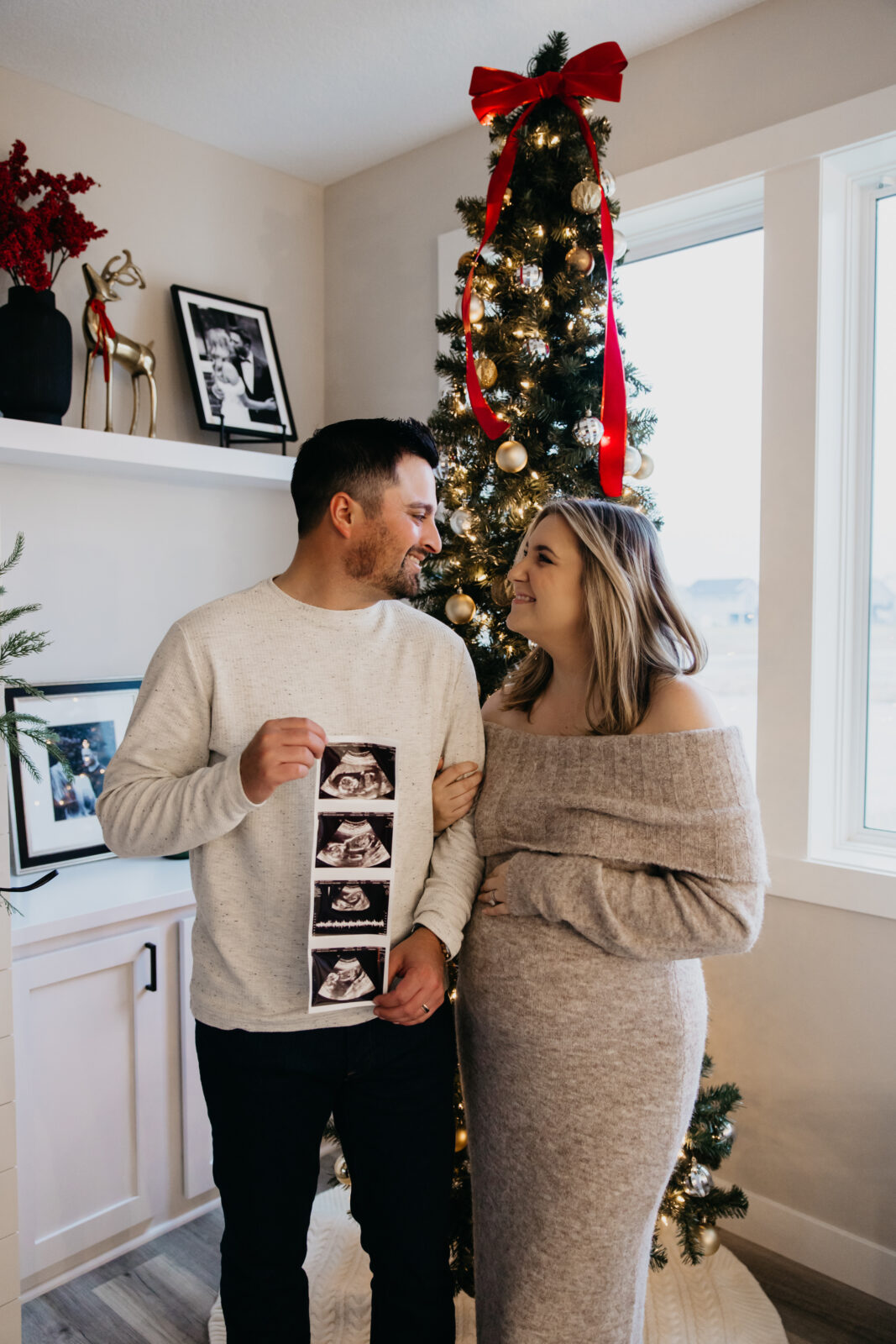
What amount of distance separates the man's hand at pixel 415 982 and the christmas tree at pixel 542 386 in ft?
1.65

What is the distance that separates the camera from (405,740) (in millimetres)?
1489

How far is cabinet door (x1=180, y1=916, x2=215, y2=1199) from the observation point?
2350mm

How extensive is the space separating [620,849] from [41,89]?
2445mm

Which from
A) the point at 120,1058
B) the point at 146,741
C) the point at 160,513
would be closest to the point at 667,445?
the point at 160,513

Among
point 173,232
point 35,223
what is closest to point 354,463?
point 35,223

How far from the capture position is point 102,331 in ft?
8.21

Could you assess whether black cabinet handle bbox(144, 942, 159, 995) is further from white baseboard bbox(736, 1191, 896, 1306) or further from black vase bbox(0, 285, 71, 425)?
white baseboard bbox(736, 1191, 896, 1306)

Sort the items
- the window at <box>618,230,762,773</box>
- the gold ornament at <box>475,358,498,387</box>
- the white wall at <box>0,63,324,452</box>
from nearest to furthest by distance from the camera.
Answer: the gold ornament at <box>475,358,498,387</box>
the window at <box>618,230,762,773</box>
the white wall at <box>0,63,324,452</box>

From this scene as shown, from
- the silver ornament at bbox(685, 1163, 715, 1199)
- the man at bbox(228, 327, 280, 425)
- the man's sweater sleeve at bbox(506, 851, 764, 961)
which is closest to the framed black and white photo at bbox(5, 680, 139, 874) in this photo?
the man at bbox(228, 327, 280, 425)

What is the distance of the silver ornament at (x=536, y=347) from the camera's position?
1861 millimetres

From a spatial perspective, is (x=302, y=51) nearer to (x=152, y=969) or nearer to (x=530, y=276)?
(x=530, y=276)

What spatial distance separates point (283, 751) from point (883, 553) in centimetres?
159

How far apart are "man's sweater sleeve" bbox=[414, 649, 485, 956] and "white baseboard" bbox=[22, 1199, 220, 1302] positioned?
1.42 m

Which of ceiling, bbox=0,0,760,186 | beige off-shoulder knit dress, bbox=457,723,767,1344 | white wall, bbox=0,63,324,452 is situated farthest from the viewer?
white wall, bbox=0,63,324,452
